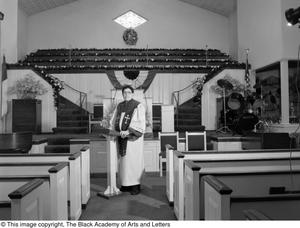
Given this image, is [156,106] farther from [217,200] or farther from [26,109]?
[217,200]

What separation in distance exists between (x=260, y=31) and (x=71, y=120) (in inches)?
264

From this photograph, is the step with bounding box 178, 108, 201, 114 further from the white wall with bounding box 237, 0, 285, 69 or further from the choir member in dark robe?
the choir member in dark robe

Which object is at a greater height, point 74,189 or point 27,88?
point 27,88

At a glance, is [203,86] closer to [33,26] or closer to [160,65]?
[160,65]

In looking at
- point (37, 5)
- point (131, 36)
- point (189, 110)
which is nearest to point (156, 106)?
point (189, 110)

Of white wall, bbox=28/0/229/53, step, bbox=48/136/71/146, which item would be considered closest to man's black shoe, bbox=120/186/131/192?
step, bbox=48/136/71/146

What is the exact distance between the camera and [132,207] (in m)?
4.44

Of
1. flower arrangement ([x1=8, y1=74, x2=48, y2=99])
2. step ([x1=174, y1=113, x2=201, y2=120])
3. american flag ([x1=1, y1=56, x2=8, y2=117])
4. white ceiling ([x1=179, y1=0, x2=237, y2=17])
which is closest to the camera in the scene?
american flag ([x1=1, y1=56, x2=8, y2=117])

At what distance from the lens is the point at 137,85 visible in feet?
37.9

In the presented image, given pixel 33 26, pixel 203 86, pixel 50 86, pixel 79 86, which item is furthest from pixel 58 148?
pixel 33 26

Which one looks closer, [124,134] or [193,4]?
[124,134]

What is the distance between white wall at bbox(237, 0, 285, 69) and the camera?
28.5 feet

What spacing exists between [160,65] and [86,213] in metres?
8.72

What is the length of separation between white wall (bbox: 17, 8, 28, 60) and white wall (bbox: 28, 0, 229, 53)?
0.24 meters
